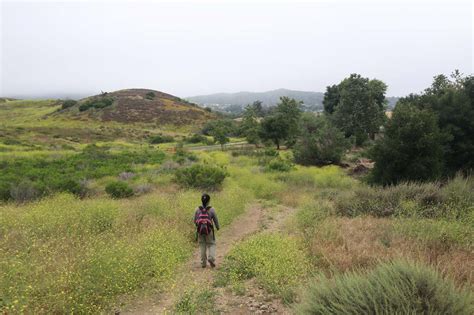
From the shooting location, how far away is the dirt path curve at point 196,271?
5.56m

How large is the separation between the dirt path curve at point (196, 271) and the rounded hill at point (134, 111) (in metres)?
58.9

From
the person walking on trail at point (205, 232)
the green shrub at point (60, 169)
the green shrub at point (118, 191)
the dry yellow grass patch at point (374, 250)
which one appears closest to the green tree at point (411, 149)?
the dry yellow grass patch at point (374, 250)

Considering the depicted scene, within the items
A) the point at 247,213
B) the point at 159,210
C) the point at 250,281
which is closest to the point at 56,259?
the point at 250,281

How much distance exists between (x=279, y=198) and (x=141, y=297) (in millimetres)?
9920

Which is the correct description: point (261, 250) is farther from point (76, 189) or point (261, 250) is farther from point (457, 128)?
point (457, 128)

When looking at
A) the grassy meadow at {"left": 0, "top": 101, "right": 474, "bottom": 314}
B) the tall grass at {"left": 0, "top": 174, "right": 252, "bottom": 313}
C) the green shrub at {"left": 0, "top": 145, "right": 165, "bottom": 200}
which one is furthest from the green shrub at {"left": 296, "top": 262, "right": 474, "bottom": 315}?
the green shrub at {"left": 0, "top": 145, "right": 165, "bottom": 200}

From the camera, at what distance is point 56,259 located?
621 centimetres

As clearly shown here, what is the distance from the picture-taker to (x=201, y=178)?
1593 centimetres

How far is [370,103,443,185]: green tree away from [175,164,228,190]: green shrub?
25.9ft

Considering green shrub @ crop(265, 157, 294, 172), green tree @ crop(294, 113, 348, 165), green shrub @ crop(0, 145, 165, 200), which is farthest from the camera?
green tree @ crop(294, 113, 348, 165)

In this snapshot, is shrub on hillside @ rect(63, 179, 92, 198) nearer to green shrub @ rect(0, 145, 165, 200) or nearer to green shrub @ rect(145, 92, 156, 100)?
green shrub @ rect(0, 145, 165, 200)

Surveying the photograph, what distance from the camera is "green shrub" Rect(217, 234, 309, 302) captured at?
5.92m

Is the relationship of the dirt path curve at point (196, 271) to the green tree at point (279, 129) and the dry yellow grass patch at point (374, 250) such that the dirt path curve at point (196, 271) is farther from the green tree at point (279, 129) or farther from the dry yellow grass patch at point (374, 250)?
the green tree at point (279, 129)

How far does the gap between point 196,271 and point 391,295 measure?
14.4 ft
